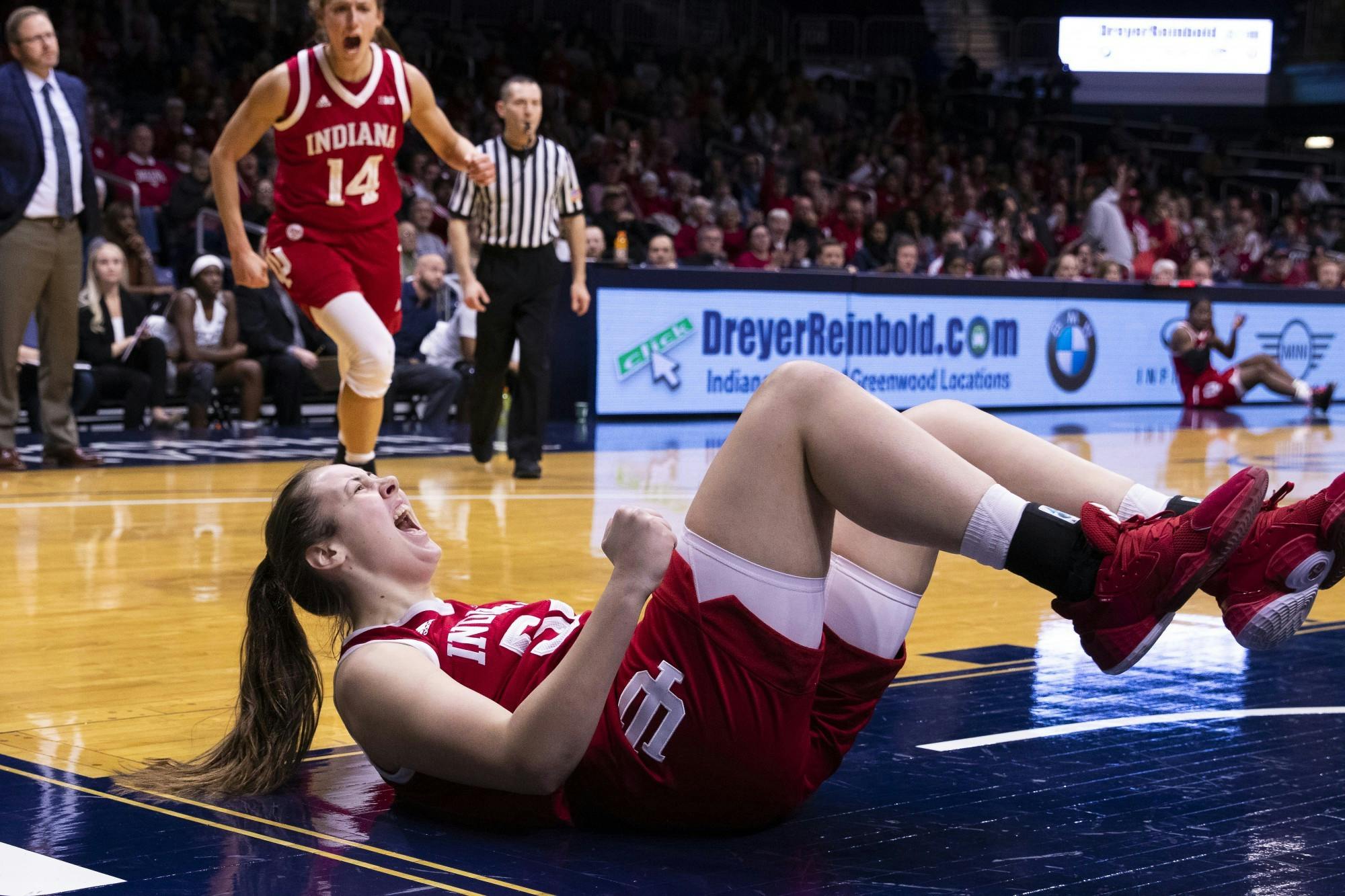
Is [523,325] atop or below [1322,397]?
atop

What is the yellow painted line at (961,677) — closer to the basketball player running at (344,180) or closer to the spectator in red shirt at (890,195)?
the basketball player running at (344,180)

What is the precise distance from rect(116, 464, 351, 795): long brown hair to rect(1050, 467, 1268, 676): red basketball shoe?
3.74 feet

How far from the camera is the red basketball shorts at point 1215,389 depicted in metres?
13.7

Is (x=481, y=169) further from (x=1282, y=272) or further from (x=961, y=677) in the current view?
(x=1282, y=272)


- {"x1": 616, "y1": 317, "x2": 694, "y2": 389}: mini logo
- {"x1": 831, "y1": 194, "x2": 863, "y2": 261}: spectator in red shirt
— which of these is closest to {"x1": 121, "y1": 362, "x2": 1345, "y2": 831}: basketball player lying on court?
{"x1": 616, "y1": 317, "x2": 694, "y2": 389}: mini logo

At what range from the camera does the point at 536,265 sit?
795 centimetres

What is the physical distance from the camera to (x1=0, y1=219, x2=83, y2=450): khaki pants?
749cm

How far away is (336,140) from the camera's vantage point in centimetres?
585

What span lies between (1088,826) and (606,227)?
10393mm

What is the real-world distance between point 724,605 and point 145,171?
10377 mm

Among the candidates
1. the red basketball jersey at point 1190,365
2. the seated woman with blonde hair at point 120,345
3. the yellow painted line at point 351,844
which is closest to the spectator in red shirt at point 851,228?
the red basketball jersey at point 1190,365

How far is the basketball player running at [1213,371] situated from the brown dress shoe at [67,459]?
9041mm

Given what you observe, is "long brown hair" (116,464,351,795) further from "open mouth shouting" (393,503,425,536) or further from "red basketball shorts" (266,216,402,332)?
"red basketball shorts" (266,216,402,332)

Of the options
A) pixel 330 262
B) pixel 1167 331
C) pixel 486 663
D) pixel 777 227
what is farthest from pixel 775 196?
pixel 486 663
